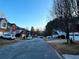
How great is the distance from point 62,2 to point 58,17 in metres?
3.64

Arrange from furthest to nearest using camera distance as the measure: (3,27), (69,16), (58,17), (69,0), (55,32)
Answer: (55,32)
(3,27)
(58,17)
(69,16)
(69,0)

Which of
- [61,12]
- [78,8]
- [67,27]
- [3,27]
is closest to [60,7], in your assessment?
[61,12]

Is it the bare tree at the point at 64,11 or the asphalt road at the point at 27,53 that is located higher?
the bare tree at the point at 64,11

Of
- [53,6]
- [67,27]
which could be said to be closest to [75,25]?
[67,27]

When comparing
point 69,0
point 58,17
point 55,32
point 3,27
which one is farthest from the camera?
point 55,32

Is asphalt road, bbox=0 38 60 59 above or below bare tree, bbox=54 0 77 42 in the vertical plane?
below

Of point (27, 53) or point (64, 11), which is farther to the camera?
point (64, 11)

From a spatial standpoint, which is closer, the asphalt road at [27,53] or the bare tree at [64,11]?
the asphalt road at [27,53]

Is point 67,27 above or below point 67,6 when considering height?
below

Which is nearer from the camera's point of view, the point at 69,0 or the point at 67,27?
the point at 69,0

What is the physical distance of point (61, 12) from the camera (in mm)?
41625

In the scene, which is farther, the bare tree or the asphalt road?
the bare tree

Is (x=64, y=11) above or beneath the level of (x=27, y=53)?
above

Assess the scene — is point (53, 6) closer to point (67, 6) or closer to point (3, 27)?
point (67, 6)
